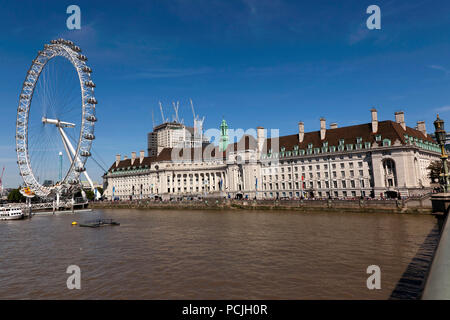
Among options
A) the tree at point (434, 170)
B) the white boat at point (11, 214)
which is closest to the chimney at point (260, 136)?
the tree at point (434, 170)

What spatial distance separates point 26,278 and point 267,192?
73.3 meters

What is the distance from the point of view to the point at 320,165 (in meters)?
76.8

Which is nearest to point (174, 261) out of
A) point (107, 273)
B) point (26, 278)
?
point (107, 273)

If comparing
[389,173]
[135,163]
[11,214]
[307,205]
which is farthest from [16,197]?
[389,173]

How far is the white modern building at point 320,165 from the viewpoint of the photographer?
6469 cm

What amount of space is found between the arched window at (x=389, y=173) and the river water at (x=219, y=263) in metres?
32.4

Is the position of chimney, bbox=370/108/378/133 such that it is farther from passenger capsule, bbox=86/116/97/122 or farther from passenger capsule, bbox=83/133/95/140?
passenger capsule, bbox=83/133/95/140

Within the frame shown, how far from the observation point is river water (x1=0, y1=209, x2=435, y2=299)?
621 inches

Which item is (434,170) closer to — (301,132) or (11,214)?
(301,132)

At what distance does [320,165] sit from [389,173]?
53.1ft

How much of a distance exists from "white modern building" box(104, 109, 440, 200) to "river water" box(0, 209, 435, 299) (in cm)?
3377

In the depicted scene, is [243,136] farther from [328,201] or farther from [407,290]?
[407,290]

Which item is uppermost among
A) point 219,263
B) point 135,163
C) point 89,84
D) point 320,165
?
point 89,84

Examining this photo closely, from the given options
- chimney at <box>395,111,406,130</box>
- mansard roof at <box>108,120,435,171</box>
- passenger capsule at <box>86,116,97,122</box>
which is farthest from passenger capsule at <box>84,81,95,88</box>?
chimney at <box>395,111,406,130</box>
